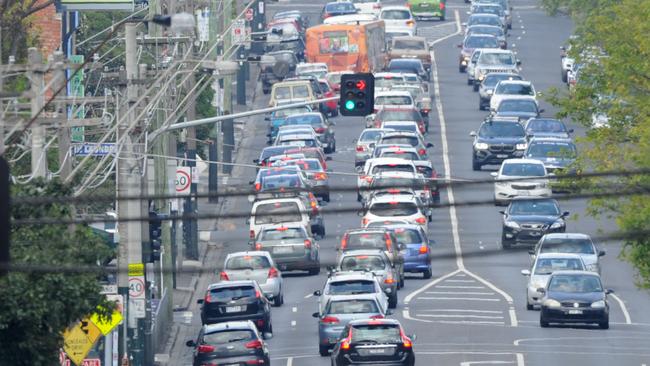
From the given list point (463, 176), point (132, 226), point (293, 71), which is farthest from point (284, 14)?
point (132, 226)

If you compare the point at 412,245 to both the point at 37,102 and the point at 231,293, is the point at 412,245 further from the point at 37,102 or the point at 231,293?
the point at 37,102

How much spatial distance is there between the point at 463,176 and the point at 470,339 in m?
20.8

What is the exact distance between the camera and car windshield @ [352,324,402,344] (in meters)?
36.0

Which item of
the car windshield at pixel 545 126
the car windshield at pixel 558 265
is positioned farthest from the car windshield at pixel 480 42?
the car windshield at pixel 558 265

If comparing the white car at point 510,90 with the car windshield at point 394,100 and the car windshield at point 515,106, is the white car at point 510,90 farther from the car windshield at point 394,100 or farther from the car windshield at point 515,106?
the car windshield at point 394,100

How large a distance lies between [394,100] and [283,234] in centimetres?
2272

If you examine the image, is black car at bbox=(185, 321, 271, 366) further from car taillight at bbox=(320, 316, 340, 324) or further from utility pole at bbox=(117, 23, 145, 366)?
car taillight at bbox=(320, 316, 340, 324)

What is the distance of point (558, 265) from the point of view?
4534 cm

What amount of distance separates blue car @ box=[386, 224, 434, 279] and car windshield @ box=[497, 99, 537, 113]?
20739 millimetres

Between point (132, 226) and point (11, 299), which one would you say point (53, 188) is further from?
point (132, 226)

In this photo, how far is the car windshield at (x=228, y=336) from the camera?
3656cm

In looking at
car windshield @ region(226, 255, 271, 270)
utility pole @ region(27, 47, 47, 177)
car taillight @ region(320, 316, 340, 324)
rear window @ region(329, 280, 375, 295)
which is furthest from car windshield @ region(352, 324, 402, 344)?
utility pole @ region(27, 47, 47, 177)

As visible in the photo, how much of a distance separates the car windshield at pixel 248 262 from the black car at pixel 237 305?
2713 millimetres

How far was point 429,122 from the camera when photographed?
74.2 m
